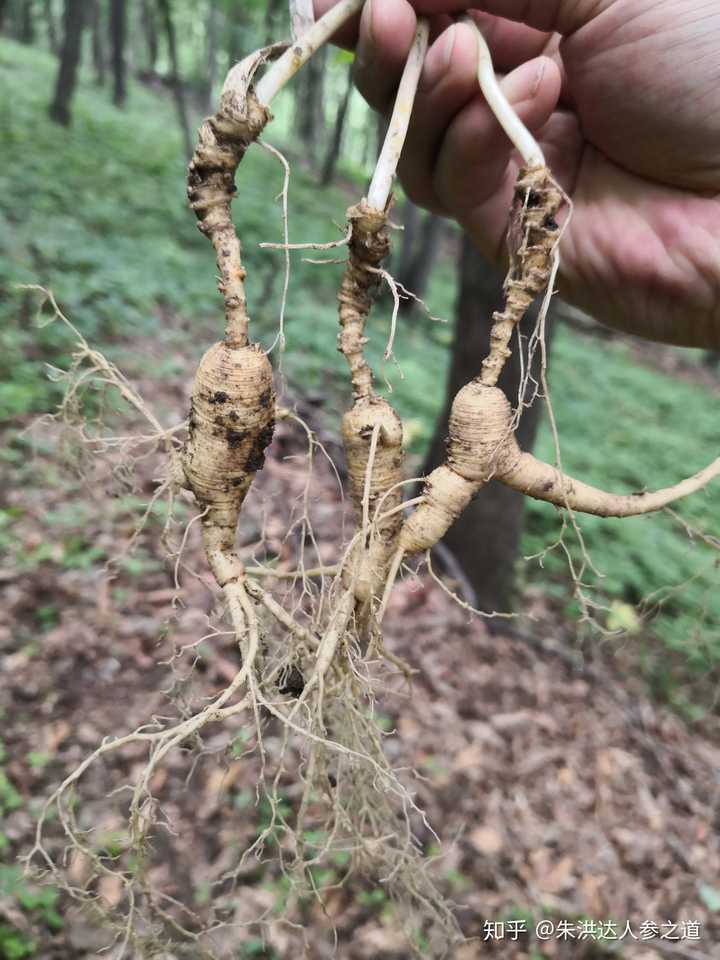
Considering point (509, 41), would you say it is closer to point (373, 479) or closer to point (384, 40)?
point (384, 40)

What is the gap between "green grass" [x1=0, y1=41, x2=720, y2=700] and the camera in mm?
3432

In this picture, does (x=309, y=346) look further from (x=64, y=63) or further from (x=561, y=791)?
(x=64, y=63)

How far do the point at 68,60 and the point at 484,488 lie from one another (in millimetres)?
9561

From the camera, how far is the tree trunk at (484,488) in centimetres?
270

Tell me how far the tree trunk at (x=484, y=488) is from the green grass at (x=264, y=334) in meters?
0.49

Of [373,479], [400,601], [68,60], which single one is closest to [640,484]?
[400,601]

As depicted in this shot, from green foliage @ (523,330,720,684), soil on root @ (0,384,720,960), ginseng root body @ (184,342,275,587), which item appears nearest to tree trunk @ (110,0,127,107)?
green foliage @ (523,330,720,684)

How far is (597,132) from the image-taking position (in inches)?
66.3

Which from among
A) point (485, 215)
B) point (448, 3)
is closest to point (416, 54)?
point (448, 3)

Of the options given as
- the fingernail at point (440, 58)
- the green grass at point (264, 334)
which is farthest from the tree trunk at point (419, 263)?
the fingernail at point (440, 58)

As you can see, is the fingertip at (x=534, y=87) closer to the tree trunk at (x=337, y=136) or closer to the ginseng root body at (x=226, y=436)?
the ginseng root body at (x=226, y=436)

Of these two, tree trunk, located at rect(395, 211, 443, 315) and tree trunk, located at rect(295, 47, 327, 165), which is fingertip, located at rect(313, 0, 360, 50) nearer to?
tree trunk, located at rect(395, 211, 443, 315)

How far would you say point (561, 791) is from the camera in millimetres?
2551

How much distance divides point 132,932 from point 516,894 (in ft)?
5.04
